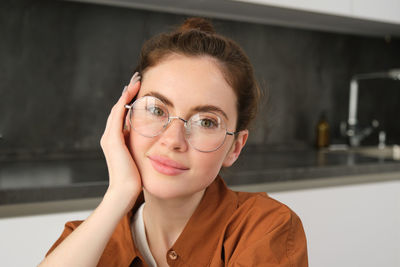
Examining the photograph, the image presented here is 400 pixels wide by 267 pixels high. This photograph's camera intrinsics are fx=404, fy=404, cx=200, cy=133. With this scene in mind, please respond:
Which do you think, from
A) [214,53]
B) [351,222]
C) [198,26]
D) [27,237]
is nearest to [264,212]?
[214,53]

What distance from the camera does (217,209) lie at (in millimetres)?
977

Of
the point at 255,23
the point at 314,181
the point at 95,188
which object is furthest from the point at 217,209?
the point at 255,23

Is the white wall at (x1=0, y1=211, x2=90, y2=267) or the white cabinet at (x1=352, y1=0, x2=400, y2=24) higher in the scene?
the white cabinet at (x1=352, y1=0, x2=400, y2=24)

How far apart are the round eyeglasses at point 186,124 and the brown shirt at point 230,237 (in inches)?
7.8

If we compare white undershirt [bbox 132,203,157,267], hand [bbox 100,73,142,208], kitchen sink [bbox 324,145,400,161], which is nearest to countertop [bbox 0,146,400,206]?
kitchen sink [bbox 324,145,400,161]

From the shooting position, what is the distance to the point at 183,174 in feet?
2.70

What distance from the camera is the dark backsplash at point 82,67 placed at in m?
1.75

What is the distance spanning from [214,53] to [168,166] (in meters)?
0.29

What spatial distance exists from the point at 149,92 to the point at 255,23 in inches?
61.7

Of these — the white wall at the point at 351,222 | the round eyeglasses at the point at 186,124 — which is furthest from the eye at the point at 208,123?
the white wall at the point at 351,222

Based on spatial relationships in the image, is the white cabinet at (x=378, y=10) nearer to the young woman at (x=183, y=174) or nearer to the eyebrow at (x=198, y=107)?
the young woman at (x=183, y=174)

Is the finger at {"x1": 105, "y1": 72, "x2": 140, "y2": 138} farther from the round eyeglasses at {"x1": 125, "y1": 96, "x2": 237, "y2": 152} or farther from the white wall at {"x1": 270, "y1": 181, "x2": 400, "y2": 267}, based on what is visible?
the white wall at {"x1": 270, "y1": 181, "x2": 400, "y2": 267}

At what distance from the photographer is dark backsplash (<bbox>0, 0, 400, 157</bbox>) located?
5.74 feet

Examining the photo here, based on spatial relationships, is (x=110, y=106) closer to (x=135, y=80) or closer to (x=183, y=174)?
(x=135, y=80)
